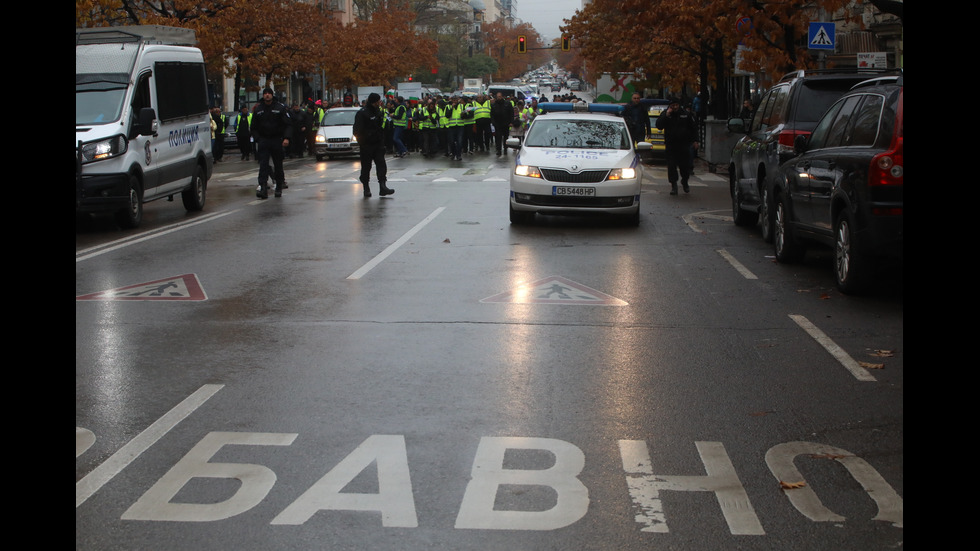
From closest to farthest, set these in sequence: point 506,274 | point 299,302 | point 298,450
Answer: point 298,450
point 299,302
point 506,274

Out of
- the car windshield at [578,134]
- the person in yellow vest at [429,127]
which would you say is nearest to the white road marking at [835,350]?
the car windshield at [578,134]

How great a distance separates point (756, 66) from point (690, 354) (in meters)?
21.6

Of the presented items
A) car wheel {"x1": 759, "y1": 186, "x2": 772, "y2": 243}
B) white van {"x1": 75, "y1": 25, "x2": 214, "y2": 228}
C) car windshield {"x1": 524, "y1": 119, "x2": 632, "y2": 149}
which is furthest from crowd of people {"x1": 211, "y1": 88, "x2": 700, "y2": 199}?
car wheel {"x1": 759, "y1": 186, "x2": 772, "y2": 243}

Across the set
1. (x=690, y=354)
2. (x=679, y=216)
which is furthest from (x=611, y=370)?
(x=679, y=216)

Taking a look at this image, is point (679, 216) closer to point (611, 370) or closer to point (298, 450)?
point (611, 370)

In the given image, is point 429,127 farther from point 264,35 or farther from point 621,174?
point 621,174

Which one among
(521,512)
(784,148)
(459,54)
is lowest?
(521,512)

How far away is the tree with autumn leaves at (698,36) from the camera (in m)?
26.2

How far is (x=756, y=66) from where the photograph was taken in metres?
28.4

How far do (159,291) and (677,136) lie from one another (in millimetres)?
13081

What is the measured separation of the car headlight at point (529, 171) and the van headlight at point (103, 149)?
17.5 ft

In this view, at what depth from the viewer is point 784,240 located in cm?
1254

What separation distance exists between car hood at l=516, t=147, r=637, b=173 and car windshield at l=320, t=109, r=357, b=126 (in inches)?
821
